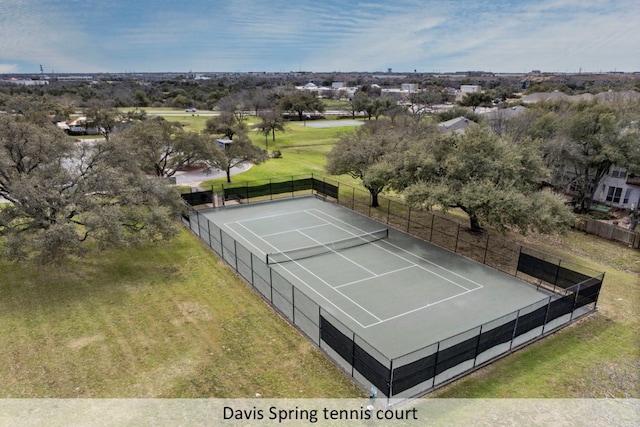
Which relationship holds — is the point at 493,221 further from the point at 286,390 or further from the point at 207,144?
the point at 207,144

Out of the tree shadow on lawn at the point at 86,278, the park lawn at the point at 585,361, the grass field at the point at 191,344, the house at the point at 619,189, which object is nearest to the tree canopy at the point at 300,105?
the house at the point at 619,189

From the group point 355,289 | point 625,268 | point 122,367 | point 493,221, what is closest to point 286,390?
point 122,367

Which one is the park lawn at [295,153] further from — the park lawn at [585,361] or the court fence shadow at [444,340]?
the park lawn at [585,361]

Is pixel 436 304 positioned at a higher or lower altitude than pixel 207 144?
lower

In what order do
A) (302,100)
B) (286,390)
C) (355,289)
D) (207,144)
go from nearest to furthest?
(286,390) → (355,289) → (207,144) → (302,100)

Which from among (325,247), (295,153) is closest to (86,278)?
(325,247)

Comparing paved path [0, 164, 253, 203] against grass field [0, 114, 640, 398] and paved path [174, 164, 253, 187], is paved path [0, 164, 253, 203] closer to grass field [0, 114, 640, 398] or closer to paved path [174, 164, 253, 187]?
paved path [174, 164, 253, 187]
